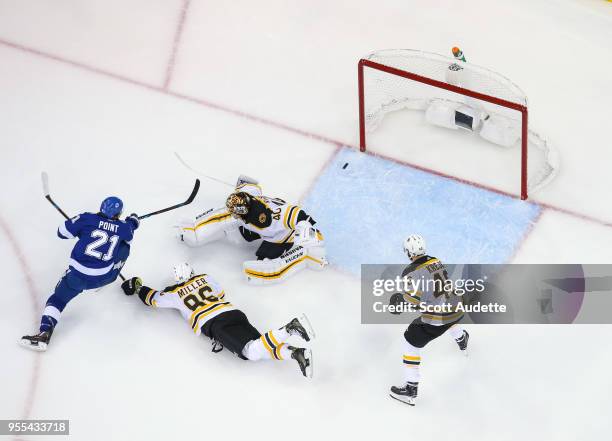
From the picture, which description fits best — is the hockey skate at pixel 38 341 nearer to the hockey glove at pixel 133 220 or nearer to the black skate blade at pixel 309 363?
the hockey glove at pixel 133 220

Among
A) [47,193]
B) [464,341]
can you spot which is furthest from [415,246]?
[47,193]

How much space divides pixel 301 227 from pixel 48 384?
1.47 meters

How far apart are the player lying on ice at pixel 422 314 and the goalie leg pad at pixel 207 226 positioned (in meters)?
1.08

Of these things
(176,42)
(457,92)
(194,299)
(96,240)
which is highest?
(176,42)

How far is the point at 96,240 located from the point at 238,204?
0.73m

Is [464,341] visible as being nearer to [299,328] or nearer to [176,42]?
[299,328]

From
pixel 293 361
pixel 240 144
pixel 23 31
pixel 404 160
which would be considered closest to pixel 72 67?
pixel 23 31

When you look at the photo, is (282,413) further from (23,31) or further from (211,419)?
(23,31)

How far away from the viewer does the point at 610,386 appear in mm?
5633

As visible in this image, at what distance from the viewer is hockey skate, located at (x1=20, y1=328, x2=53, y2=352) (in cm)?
572

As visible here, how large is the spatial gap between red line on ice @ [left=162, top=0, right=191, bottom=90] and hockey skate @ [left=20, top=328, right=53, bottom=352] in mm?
2041

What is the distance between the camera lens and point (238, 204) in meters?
5.92

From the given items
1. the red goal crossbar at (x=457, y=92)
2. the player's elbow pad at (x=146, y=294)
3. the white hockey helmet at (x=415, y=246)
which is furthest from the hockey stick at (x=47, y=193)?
the red goal crossbar at (x=457, y=92)

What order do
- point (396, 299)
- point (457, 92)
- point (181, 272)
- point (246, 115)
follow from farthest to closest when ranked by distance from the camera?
point (246, 115) < point (457, 92) < point (181, 272) < point (396, 299)
